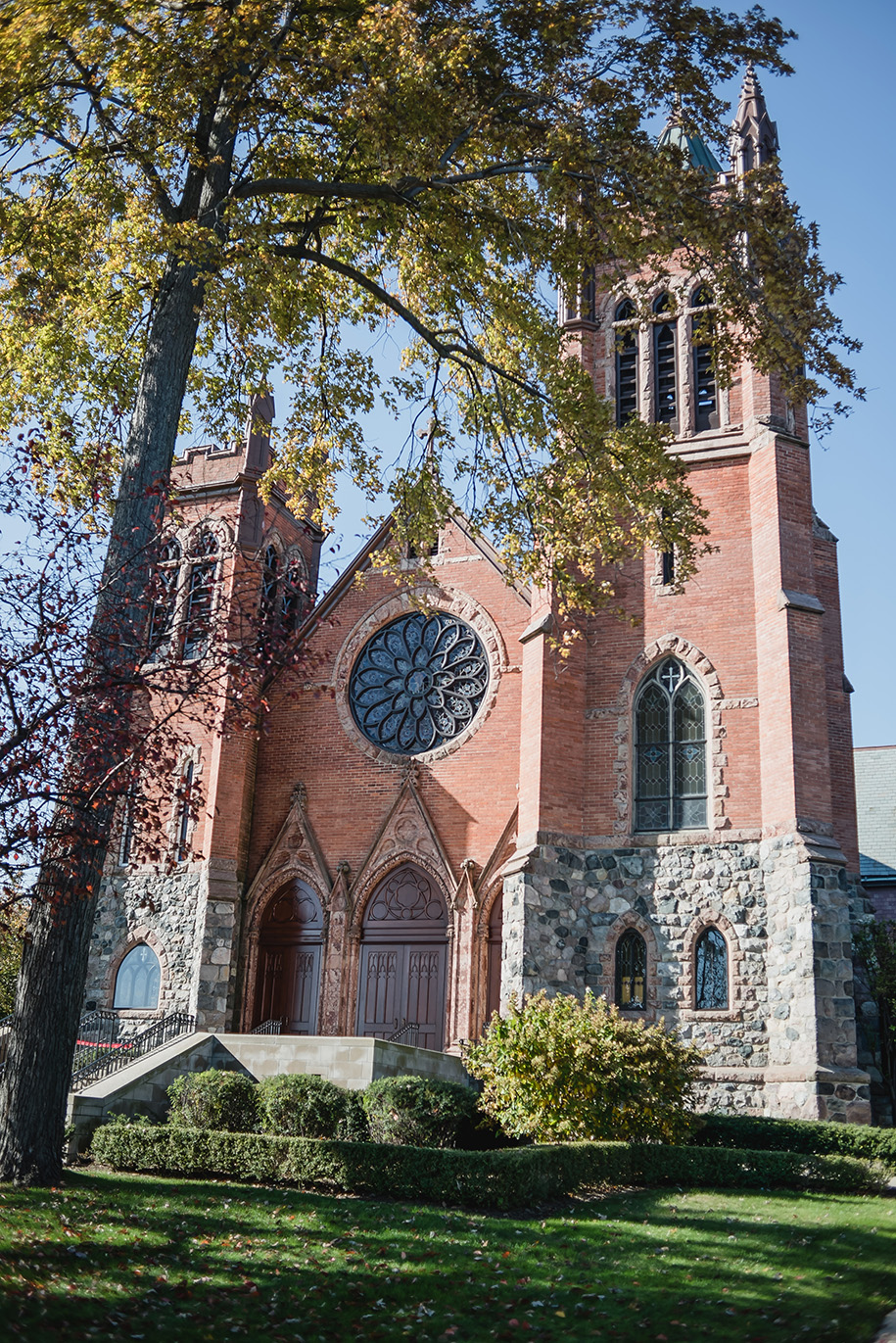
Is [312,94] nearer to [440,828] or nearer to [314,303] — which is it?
[314,303]

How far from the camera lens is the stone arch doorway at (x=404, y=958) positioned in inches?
853

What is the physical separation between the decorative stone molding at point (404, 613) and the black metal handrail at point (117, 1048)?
20.7 feet

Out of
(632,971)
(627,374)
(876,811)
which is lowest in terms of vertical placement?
(632,971)

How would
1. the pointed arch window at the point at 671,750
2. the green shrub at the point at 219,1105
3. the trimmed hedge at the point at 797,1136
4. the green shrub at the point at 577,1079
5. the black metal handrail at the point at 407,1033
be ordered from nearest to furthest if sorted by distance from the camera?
the green shrub at the point at 577,1079 < the green shrub at the point at 219,1105 < the trimmed hedge at the point at 797,1136 < the pointed arch window at the point at 671,750 < the black metal handrail at the point at 407,1033

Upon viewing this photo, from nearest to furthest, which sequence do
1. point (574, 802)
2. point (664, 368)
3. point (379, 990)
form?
point (574, 802)
point (379, 990)
point (664, 368)

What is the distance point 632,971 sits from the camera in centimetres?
1994

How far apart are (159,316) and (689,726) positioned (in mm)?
12269

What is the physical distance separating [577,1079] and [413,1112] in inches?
82.7

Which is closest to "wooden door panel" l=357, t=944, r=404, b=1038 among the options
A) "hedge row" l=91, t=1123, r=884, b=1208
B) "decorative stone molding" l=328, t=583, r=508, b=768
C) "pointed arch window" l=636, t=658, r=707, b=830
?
"decorative stone molding" l=328, t=583, r=508, b=768

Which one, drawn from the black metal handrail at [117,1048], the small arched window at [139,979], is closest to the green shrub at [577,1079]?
the black metal handrail at [117,1048]

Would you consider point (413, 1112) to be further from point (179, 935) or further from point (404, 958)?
point (179, 935)

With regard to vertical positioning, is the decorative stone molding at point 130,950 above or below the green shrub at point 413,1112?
above

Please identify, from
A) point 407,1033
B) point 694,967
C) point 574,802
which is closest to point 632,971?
point 694,967

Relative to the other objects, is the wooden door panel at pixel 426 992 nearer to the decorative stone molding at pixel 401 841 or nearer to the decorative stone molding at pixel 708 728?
the decorative stone molding at pixel 401 841
